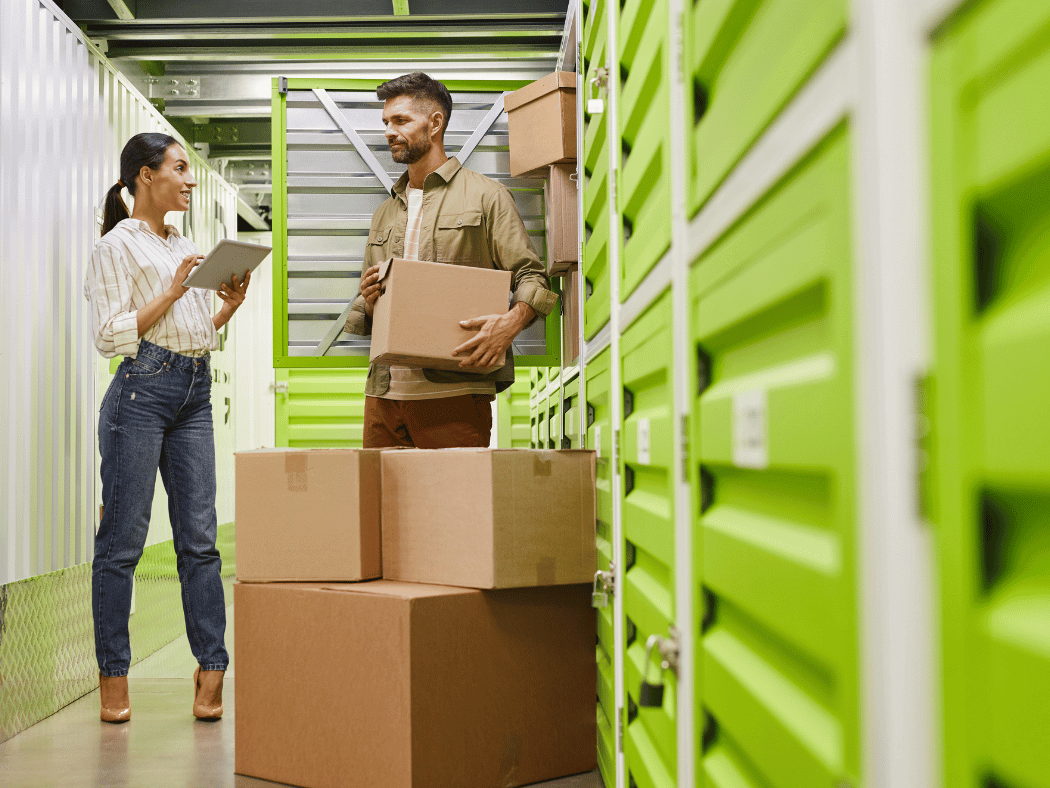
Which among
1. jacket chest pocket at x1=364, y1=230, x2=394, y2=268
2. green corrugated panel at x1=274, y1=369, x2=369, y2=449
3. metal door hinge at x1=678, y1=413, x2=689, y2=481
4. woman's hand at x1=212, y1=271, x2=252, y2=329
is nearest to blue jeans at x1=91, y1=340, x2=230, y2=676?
woman's hand at x1=212, y1=271, x2=252, y2=329

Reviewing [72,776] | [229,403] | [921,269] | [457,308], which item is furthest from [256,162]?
[921,269]

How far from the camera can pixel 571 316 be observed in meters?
2.72

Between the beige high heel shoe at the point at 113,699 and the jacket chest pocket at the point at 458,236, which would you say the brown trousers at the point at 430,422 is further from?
the beige high heel shoe at the point at 113,699

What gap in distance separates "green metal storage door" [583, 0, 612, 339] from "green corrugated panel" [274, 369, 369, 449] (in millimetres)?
2991

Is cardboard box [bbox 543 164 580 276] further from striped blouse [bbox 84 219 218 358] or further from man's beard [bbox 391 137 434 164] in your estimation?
striped blouse [bbox 84 219 218 358]

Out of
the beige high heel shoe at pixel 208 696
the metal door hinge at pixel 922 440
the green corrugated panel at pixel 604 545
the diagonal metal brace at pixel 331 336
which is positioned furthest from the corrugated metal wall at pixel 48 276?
the metal door hinge at pixel 922 440

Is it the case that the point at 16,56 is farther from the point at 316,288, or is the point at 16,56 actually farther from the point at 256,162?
the point at 256,162

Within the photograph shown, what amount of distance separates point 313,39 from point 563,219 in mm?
1471

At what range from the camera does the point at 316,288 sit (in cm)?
309

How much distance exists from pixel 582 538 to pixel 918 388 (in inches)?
63.3

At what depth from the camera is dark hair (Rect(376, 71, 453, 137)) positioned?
282 cm

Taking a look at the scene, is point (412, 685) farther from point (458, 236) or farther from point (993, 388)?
point (993, 388)

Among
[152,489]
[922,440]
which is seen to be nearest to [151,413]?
[152,489]

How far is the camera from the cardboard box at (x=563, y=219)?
8.63 feet
